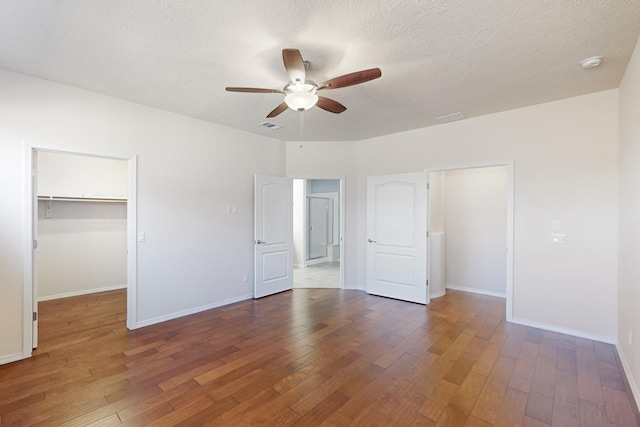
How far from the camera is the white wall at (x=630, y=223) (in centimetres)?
228

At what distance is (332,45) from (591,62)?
2.26 m

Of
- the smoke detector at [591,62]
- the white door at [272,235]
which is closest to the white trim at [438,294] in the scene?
the white door at [272,235]

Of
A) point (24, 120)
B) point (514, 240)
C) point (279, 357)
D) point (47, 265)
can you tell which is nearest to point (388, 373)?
point (279, 357)

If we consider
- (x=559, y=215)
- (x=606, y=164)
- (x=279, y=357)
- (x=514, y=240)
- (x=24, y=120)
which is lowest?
(x=279, y=357)

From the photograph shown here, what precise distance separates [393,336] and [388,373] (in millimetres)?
810

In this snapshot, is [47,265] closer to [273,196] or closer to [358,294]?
[273,196]

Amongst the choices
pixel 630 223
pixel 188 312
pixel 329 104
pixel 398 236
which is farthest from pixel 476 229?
pixel 188 312

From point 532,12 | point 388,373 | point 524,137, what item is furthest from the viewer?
point 524,137

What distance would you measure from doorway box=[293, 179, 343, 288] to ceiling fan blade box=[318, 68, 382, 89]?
4.68 meters

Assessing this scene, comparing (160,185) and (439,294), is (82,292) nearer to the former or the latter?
(160,185)

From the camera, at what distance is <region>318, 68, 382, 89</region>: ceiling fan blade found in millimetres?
2102

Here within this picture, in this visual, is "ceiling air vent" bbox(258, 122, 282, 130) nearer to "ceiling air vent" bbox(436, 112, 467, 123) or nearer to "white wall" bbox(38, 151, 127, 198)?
"ceiling air vent" bbox(436, 112, 467, 123)

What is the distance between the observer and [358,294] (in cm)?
507

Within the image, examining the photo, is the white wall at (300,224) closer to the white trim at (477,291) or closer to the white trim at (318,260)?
the white trim at (318,260)
